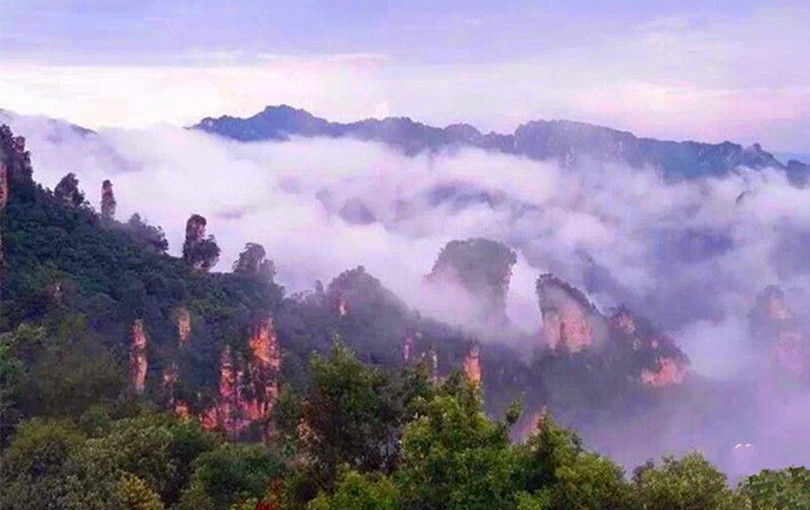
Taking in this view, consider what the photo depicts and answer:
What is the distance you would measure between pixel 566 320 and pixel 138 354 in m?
44.5

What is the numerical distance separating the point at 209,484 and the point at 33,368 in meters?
14.9

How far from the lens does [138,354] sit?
56906 millimetres

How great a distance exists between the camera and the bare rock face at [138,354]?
181 ft

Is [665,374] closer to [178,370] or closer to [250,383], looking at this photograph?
[250,383]

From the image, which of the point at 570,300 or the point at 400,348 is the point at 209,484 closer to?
the point at 400,348

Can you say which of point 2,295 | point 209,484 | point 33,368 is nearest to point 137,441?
point 209,484

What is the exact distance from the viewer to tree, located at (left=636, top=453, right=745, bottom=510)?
1702 cm

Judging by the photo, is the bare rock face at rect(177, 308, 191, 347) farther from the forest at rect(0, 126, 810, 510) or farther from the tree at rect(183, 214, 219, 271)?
the tree at rect(183, 214, 219, 271)

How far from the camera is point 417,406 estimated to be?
66.1 feet

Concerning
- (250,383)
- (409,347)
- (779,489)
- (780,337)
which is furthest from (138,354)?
(780,337)

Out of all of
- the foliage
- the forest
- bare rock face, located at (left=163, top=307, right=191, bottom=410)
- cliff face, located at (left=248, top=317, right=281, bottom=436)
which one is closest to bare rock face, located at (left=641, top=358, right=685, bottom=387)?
the forest

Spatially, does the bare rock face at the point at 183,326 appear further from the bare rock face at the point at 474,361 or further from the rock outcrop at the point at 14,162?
the bare rock face at the point at 474,361

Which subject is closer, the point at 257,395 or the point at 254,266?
the point at 257,395

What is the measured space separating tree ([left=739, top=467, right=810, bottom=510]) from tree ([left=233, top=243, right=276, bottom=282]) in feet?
204
